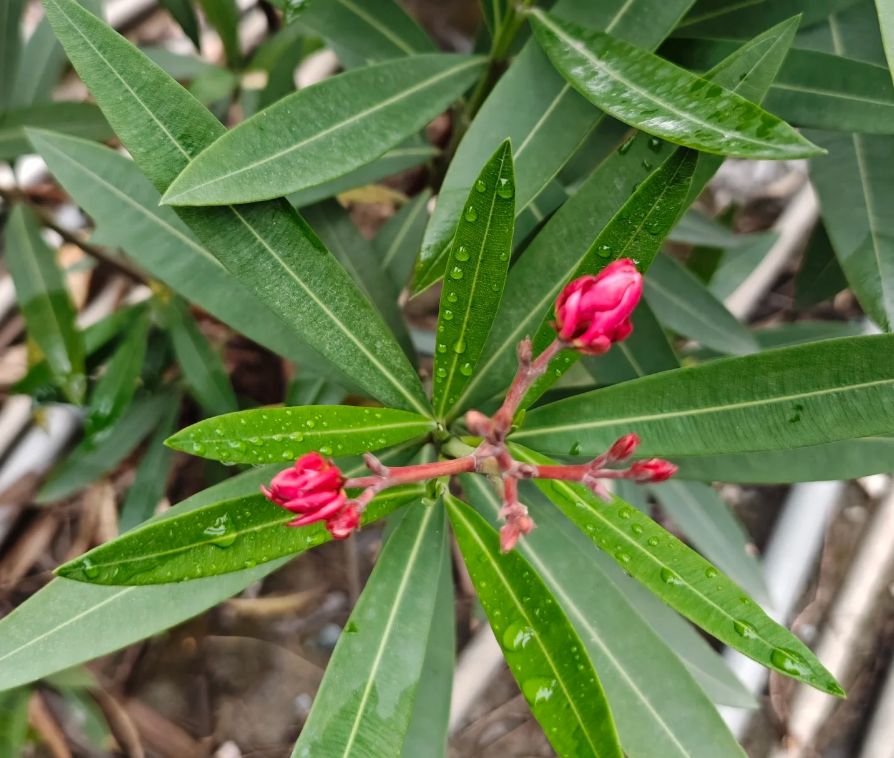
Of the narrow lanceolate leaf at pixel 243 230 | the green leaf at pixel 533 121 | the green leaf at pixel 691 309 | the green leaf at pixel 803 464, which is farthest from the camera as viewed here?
the green leaf at pixel 691 309

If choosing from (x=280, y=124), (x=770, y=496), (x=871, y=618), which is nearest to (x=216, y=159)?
(x=280, y=124)

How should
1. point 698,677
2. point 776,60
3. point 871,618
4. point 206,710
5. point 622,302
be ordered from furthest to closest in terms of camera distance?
point 871,618 → point 206,710 → point 698,677 → point 776,60 → point 622,302

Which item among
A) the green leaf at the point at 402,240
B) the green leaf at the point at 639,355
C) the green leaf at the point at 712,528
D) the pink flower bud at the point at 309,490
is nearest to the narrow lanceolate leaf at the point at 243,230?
the pink flower bud at the point at 309,490

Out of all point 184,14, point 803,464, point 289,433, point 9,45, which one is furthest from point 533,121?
point 9,45

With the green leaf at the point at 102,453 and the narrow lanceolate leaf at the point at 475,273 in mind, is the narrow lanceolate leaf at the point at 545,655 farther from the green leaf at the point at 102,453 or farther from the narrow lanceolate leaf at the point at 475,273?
the green leaf at the point at 102,453

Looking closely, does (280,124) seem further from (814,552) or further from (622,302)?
(814,552)

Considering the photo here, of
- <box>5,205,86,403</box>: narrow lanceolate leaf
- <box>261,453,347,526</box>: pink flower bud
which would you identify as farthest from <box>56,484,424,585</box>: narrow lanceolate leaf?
<box>5,205,86,403</box>: narrow lanceolate leaf

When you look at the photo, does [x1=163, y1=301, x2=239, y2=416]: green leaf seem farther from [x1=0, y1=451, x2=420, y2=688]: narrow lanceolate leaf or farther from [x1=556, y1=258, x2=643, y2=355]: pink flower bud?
[x1=556, y1=258, x2=643, y2=355]: pink flower bud
